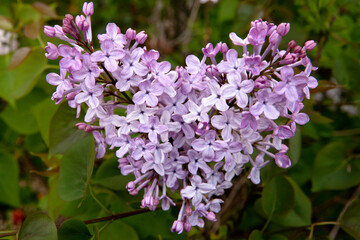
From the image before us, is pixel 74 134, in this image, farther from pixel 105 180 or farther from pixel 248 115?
pixel 248 115

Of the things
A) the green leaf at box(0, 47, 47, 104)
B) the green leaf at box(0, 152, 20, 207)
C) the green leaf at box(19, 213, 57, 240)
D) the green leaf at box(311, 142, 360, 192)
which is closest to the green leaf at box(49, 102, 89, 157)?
the green leaf at box(19, 213, 57, 240)

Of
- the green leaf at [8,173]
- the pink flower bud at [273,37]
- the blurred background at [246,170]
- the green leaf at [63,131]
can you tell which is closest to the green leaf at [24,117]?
the blurred background at [246,170]

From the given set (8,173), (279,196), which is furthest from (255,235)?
(8,173)

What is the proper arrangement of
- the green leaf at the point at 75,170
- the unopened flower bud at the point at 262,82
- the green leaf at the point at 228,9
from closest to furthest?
the unopened flower bud at the point at 262,82, the green leaf at the point at 75,170, the green leaf at the point at 228,9

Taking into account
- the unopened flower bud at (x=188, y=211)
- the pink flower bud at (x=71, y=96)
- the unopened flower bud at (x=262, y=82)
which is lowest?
the unopened flower bud at (x=188, y=211)

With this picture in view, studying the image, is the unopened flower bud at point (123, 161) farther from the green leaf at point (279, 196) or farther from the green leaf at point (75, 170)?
the green leaf at point (279, 196)

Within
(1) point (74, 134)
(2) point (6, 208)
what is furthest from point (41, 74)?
(2) point (6, 208)
